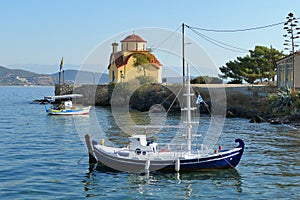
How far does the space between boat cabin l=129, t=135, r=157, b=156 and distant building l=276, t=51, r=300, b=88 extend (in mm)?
40985

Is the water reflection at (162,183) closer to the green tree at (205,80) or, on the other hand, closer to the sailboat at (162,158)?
the sailboat at (162,158)

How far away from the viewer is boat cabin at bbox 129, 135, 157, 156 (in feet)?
89.0

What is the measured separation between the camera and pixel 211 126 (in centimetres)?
5169

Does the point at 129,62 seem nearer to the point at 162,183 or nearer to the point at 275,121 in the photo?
the point at 275,121

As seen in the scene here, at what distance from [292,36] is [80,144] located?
1336 inches

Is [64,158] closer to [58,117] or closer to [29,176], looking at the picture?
[29,176]

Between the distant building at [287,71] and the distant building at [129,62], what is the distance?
Result: 38.8 metres

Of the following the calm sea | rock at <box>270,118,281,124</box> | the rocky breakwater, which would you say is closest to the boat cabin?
the calm sea

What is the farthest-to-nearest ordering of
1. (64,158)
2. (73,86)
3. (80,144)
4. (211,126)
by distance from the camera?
(73,86) < (211,126) < (80,144) < (64,158)

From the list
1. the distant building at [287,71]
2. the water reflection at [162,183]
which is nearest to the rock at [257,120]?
the distant building at [287,71]

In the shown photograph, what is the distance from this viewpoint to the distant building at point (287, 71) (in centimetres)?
6244

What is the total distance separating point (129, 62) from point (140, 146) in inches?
3136

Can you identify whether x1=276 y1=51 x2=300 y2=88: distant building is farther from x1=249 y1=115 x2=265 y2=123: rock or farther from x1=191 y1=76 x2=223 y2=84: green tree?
x1=191 y1=76 x2=223 y2=84: green tree

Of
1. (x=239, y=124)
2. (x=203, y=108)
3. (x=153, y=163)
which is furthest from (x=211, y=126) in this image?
(x=153, y=163)
